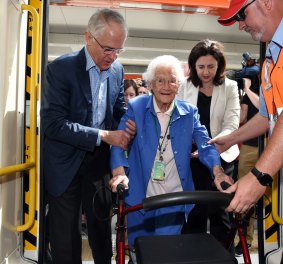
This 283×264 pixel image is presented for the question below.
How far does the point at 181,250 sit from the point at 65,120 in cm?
101

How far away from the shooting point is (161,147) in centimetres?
225

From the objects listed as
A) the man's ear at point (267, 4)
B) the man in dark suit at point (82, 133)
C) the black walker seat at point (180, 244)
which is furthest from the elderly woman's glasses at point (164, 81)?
the black walker seat at point (180, 244)

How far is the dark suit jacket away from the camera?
2.04 metres

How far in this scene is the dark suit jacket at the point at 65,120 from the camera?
204cm

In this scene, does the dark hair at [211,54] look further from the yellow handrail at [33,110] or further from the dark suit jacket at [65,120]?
the yellow handrail at [33,110]

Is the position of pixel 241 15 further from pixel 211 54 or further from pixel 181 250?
pixel 211 54

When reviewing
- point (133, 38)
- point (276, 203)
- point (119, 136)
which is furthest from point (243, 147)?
point (133, 38)

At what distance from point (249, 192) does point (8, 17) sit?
1.37 meters

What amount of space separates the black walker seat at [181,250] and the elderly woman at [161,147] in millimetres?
699

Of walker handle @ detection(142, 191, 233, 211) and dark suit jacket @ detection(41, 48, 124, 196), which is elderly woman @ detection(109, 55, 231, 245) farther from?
walker handle @ detection(142, 191, 233, 211)

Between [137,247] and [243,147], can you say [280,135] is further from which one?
[243,147]

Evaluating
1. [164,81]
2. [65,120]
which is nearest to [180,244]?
[65,120]

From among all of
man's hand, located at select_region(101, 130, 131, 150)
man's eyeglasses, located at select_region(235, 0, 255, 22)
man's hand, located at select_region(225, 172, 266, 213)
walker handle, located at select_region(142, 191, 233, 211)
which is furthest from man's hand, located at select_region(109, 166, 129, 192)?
man's eyeglasses, located at select_region(235, 0, 255, 22)

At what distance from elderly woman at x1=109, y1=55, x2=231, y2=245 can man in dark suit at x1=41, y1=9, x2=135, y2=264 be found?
146 millimetres
